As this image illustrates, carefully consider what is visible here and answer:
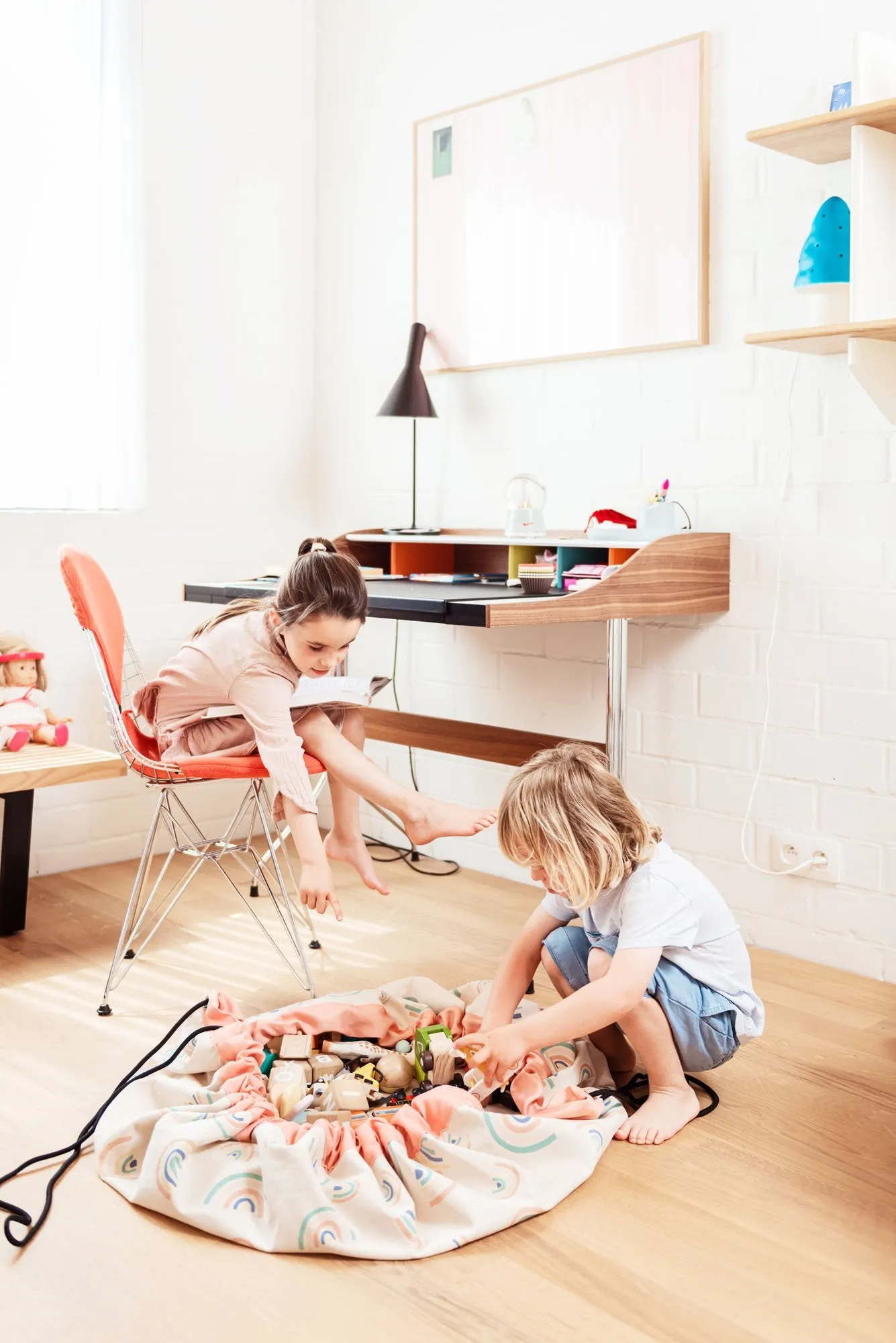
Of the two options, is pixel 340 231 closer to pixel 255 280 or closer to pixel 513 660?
pixel 255 280

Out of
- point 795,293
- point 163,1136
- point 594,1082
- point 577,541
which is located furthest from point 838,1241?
point 795,293

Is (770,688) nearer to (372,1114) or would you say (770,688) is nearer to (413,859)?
(413,859)

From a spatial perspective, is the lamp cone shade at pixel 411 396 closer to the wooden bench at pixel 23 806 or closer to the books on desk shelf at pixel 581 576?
the books on desk shelf at pixel 581 576

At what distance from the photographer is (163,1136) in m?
1.69

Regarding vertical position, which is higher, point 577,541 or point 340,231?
point 340,231

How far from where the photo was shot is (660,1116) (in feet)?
6.14

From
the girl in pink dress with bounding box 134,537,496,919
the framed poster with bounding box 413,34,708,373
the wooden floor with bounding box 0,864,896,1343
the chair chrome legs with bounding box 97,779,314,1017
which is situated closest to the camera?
the wooden floor with bounding box 0,864,896,1343

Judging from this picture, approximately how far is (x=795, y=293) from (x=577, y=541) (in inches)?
26.1

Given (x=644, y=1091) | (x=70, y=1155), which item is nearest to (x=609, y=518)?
(x=644, y=1091)

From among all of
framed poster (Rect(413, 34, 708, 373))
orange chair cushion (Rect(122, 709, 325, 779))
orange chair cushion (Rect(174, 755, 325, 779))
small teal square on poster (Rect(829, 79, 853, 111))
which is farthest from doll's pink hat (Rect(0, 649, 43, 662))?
→ small teal square on poster (Rect(829, 79, 853, 111))

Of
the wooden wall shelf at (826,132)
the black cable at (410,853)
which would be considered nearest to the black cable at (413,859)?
Answer: the black cable at (410,853)

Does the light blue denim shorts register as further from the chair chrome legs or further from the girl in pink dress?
the chair chrome legs

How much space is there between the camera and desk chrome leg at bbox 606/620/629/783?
2.67 metres

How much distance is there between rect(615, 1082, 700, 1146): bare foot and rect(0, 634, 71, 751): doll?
5.53 ft
